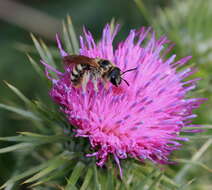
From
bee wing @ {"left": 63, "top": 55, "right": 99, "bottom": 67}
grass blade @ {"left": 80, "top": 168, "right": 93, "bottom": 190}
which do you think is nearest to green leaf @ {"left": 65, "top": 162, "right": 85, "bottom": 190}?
grass blade @ {"left": 80, "top": 168, "right": 93, "bottom": 190}

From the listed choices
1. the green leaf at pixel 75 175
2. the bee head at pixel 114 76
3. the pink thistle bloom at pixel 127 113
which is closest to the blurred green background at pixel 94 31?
the pink thistle bloom at pixel 127 113

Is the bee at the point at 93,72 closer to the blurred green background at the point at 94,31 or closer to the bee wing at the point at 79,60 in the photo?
the bee wing at the point at 79,60

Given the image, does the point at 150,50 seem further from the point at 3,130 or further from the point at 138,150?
the point at 3,130

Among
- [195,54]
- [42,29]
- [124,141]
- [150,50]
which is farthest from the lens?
[42,29]

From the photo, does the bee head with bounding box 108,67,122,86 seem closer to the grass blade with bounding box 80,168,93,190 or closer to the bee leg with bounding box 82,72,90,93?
the bee leg with bounding box 82,72,90,93

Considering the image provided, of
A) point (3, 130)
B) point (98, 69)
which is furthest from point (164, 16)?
point (3, 130)

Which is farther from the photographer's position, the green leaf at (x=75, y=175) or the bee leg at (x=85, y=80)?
the bee leg at (x=85, y=80)
